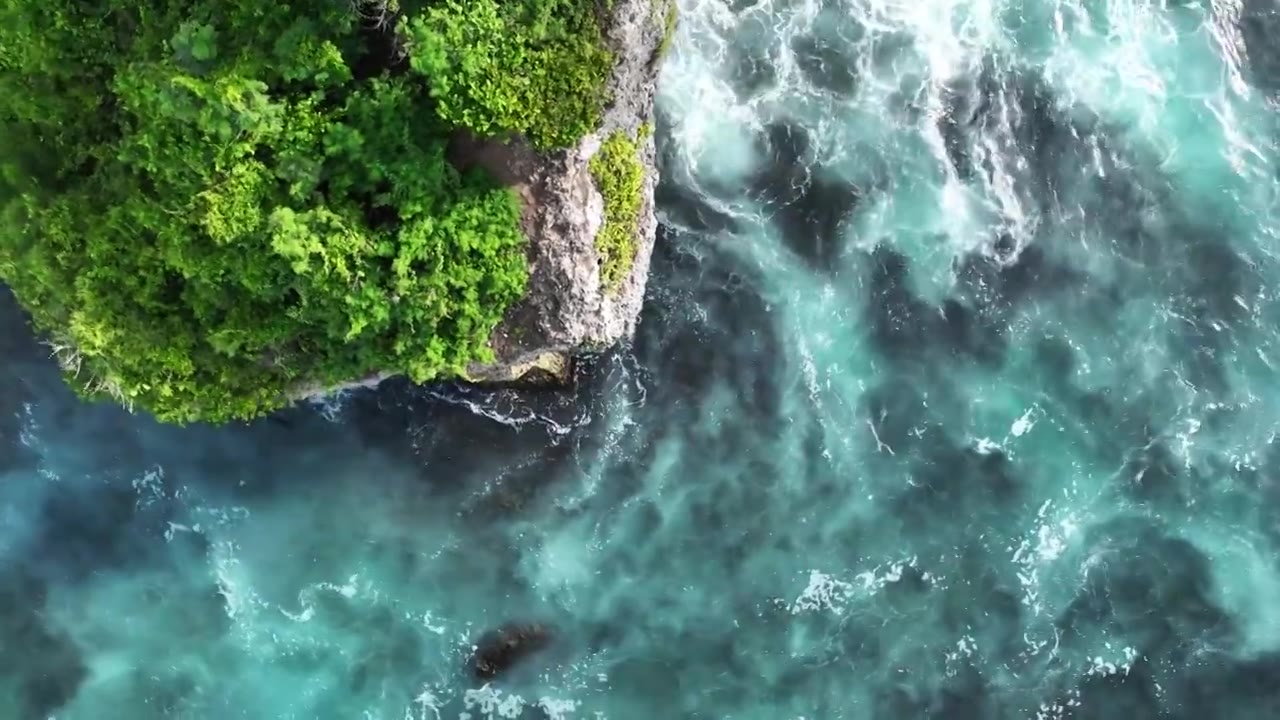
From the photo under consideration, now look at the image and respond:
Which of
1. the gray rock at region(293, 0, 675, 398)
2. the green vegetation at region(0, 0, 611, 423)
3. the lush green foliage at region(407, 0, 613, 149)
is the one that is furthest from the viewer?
the gray rock at region(293, 0, 675, 398)

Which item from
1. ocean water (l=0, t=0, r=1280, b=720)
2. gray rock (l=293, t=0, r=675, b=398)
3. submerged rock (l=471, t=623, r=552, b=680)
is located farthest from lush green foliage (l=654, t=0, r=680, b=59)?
submerged rock (l=471, t=623, r=552, b=680)

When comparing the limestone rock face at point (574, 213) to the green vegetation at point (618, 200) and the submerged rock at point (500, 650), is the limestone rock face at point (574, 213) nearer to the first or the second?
the green vegetation at point (618, 200)

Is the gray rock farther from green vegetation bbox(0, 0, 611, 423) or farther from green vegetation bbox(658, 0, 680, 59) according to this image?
green vegetation bbox(0, 0, 611, 423)

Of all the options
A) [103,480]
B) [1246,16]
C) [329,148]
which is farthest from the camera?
[1246,16]

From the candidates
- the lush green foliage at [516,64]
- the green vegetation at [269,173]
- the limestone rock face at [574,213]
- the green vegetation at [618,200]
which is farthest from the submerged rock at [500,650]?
the lush green foliage at [516,64]

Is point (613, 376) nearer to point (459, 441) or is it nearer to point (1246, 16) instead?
point (459, 441)

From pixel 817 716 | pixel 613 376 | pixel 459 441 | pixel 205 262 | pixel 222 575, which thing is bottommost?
pixel 817 716

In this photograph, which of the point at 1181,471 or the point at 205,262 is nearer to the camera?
the point at 205,262

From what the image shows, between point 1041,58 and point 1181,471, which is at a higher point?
point 1041,58

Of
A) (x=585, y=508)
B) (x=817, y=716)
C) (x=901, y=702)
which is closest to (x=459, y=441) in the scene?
(x=585, y=508)
